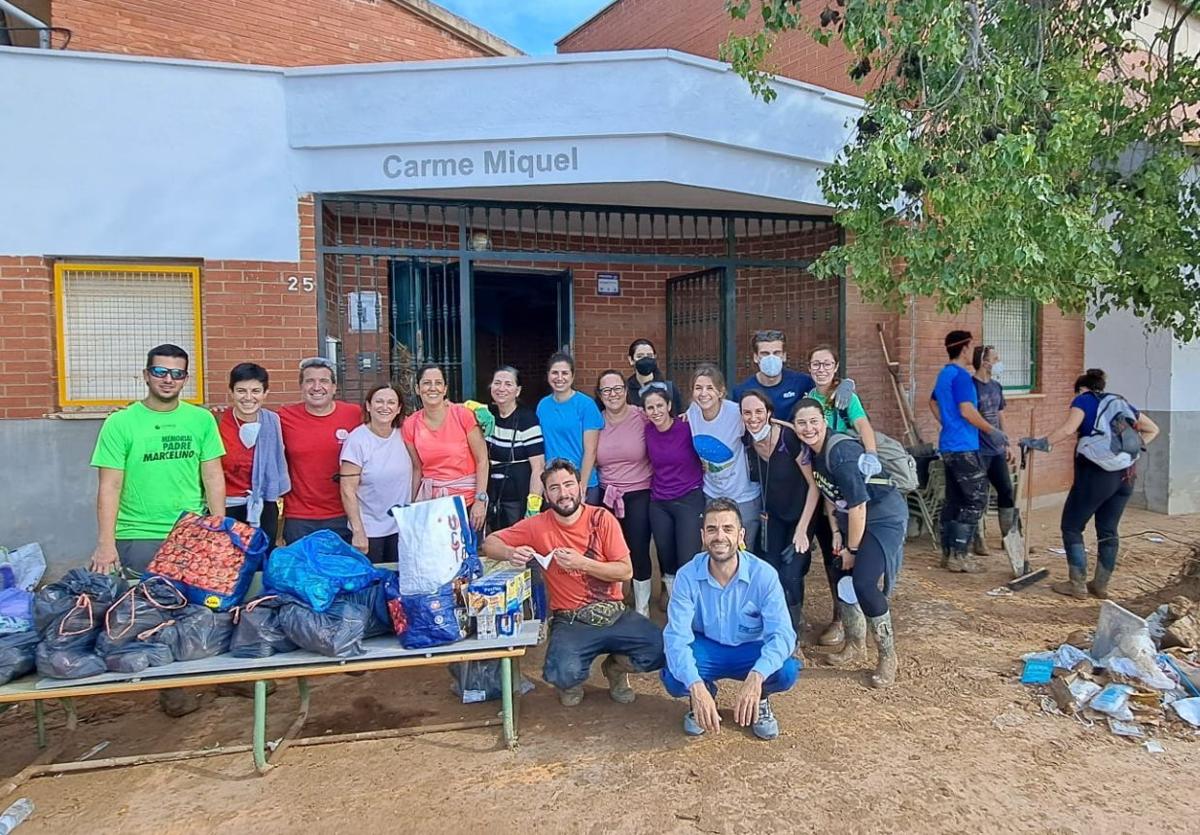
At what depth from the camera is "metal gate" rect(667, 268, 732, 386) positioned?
25.0 ft

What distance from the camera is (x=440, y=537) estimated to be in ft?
11.2

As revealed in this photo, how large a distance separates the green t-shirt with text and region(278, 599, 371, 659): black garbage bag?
0.89 metres

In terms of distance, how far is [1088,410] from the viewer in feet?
17.9

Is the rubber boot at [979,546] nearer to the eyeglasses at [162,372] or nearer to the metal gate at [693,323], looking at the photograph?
the metal gate at [693,323]

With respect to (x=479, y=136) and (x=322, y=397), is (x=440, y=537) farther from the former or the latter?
(x=479, y=136)

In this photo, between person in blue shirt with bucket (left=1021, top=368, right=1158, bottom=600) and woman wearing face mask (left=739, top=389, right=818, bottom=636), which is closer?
woman wearing face mask (left=739, top=389, right=818, bottom=636)

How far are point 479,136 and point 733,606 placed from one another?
161 inches

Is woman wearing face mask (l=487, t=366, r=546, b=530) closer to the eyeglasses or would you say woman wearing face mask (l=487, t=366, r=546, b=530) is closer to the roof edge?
the eyeglasses

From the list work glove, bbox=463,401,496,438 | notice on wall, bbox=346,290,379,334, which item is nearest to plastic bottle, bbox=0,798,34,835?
work glove, bbox=463,401,496,438

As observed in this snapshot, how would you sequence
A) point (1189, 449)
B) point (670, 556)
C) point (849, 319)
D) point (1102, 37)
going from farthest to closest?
point (1189, 449) < point (849, 319) < point (1102, 37) < point (670, 556)

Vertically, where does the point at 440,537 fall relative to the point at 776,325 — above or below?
below

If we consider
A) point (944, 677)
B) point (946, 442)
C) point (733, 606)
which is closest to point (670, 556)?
point (733, 606)

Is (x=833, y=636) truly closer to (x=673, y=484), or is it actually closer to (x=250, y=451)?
(x=673, y=484)

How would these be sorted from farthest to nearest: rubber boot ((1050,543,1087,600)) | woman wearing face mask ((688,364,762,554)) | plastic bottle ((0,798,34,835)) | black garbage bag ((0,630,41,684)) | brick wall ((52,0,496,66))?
brick wall ((52,0,496,66)), rubber boot ((1050,543,1087,600)), woman wearing face mask ((688,364,762,554)), black garbage bag ((0,630,41,684)), plastic bottle ((0,798,34,835))
